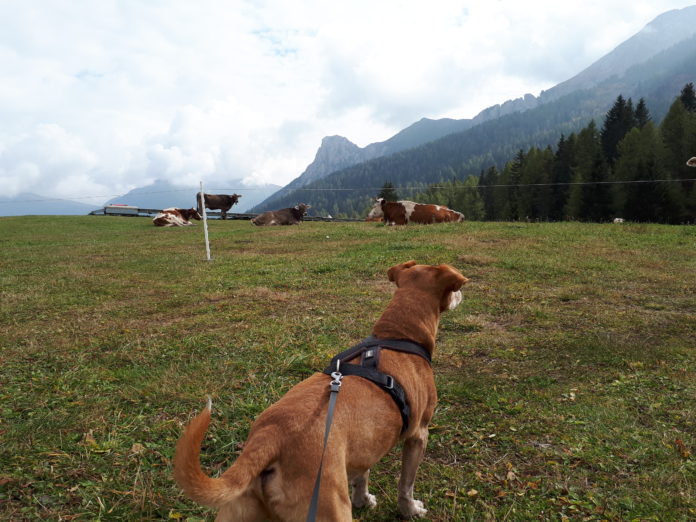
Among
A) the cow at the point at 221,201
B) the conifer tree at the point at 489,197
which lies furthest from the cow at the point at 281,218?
the conifer tree at the point at 489,197

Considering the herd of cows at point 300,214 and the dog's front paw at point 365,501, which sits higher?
the herd of cows at point 300,214

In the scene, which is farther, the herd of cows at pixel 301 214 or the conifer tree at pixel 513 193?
the conifer tree at pixel 513 193

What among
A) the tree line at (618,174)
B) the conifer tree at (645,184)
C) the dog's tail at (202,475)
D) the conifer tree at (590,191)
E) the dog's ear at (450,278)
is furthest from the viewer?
the conifer tree at (590,191)

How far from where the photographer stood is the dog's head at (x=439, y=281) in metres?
3.76

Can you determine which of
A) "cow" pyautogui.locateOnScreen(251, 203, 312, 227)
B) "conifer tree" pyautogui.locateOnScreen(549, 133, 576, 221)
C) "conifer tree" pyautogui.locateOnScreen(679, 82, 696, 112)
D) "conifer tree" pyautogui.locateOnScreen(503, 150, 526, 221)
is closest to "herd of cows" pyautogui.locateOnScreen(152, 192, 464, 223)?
"cow" pyautogui.locateOnScreen(251, 203, 312, 227)

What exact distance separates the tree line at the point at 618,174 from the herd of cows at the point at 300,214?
671 inches

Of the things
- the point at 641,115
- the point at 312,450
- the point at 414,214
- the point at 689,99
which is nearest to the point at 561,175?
the point at 641,115

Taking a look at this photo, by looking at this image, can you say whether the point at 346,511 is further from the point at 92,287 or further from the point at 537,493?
the point at 92,287

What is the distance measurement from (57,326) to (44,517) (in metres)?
5.45

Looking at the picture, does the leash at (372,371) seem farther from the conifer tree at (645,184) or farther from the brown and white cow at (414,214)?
the conifer tree at (645,184)

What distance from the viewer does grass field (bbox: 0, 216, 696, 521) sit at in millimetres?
3420

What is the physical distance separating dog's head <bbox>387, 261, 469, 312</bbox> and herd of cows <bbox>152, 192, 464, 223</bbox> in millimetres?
9914

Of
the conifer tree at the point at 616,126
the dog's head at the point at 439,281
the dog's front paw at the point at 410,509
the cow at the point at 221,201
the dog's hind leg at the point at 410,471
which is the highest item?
A: the conifer tree at the point at 616,126

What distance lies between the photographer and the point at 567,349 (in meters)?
6.18
